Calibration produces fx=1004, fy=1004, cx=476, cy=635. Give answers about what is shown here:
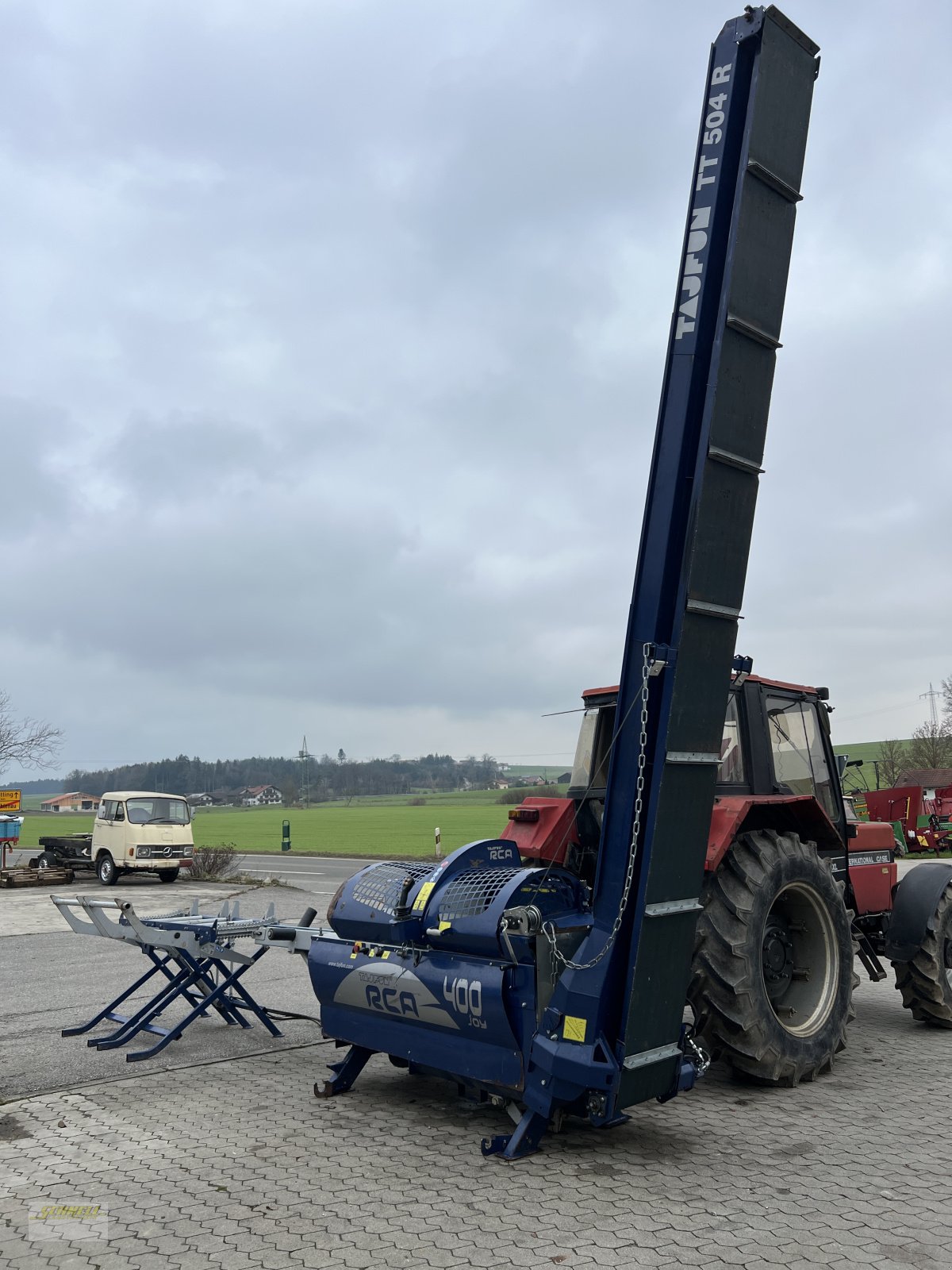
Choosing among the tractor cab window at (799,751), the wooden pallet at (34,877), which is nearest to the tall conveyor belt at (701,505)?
the tractor cab window at (799,751)

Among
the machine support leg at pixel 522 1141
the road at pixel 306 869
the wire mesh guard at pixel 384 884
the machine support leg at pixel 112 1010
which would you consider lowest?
the road at pixel 306 869

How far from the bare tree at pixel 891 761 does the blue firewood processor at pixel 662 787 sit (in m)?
31.3

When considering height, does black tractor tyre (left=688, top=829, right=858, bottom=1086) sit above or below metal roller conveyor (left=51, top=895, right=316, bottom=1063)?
above

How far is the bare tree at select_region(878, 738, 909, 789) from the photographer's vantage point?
36.5m

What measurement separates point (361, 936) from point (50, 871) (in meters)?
18.4

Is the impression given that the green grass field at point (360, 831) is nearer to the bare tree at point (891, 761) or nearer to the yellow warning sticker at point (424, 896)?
the bare tree at point (891, 761)

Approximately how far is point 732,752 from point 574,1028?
8.53ft

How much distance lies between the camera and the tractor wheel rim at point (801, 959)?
5977mm

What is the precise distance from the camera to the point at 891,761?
38.3m

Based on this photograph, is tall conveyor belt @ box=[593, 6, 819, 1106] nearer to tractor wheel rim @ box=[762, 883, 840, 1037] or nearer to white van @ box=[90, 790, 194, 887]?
tractor wheel rim @ box=[762, 883, 840, 1037]

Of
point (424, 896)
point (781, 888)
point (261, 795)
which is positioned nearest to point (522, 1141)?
point (424, 896)

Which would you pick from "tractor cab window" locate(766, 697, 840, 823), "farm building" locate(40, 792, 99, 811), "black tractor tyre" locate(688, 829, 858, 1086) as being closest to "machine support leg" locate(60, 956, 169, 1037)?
"black tractor tyre" locate(688, 829, 858, 1086)

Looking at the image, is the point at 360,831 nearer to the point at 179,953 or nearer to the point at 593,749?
the point at 179,953

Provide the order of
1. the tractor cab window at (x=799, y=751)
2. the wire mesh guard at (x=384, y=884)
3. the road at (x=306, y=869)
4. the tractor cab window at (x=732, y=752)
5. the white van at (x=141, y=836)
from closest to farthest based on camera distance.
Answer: the wire mesh guard at (x=384, y=884) → the tractor cab window at (x=732, y=752) → the tractor cab window at (x=799, y=751) → the white van at (x=141, y=836) → the road at (x=306, y=869)
